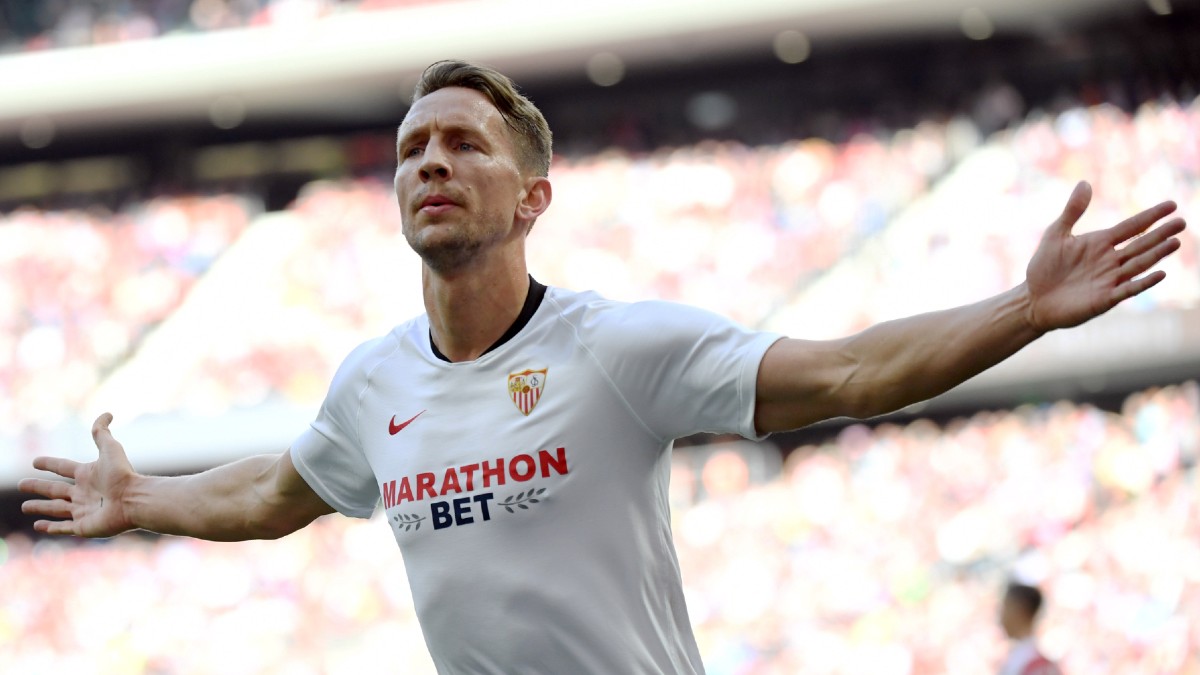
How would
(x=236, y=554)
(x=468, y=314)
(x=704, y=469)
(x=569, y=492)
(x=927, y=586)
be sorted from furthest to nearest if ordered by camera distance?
(x=236, y=554) < (x=704, y=469) < (x=927, y=586) < (x=468, y=314) < (x=569, y=492)

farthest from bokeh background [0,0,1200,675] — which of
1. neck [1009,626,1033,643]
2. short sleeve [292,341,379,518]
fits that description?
short sleeve [292,341,379,518]

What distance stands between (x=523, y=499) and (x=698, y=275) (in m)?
9.68

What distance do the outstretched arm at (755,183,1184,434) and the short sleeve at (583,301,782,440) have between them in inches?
4.6

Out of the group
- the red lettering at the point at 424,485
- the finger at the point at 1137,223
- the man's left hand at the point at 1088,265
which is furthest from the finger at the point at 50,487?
the finger at the point at 1137,223

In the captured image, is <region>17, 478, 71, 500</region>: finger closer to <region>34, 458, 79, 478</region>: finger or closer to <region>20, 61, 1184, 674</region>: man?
<region>34, 458, 79, 478</region>: finger

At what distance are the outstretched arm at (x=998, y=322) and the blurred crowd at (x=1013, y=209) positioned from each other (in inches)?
354

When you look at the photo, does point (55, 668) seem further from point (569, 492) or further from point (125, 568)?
point (569, 492)

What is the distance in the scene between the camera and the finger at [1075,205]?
1856 millimetres

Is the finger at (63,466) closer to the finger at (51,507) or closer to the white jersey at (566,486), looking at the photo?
the finger at (51,507)

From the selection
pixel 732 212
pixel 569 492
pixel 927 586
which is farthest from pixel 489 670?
pixel 732 212

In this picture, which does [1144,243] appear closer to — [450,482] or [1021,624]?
[450,482]

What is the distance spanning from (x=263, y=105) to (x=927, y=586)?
22.2ft

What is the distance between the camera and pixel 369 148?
12.8 metres

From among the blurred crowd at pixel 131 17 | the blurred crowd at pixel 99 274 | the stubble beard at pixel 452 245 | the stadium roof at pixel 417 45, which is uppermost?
the blurred crowd at pixel 131 17
